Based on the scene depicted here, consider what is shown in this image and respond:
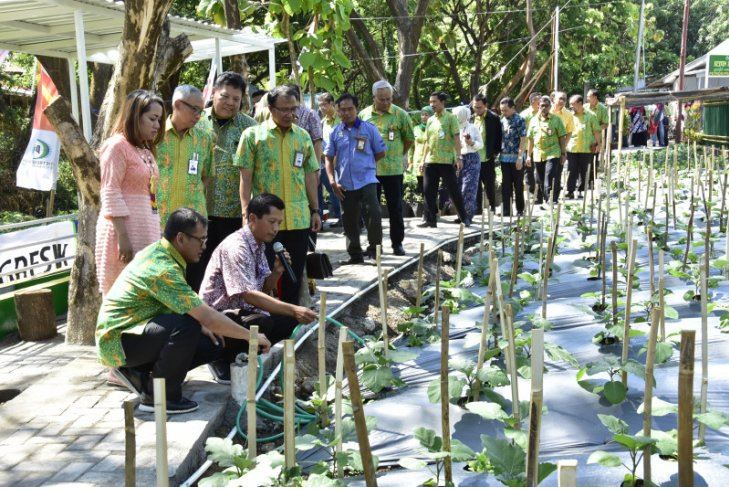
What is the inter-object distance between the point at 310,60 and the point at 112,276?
16.3 ft

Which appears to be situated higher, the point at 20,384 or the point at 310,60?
the point at 310,60

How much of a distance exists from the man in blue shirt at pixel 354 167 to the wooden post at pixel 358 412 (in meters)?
4.63

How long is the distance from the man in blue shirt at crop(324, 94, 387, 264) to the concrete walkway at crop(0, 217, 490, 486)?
105 inches

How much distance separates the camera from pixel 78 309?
5.30 m

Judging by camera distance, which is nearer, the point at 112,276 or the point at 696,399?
the point at 696,399

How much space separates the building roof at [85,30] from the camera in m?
7.12

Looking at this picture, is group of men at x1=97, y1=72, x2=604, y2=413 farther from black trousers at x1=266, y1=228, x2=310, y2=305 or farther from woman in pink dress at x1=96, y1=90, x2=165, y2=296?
woman in pink dress at x1=96, y1=90, x2=165, y2=296

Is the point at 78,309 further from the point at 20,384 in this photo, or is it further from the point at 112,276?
the point at 112,276

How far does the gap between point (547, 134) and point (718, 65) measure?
13243mm

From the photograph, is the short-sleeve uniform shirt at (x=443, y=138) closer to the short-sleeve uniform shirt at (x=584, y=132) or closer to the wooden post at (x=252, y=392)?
the short-sleeve uniform shirt at (x=584, y=132)

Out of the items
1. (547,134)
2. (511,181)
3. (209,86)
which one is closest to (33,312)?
(209,86)

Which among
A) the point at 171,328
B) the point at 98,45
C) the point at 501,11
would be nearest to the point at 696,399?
the point at 171,328

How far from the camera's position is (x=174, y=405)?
3.86 metres

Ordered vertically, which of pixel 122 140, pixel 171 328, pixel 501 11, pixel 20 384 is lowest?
pixel 20 384
